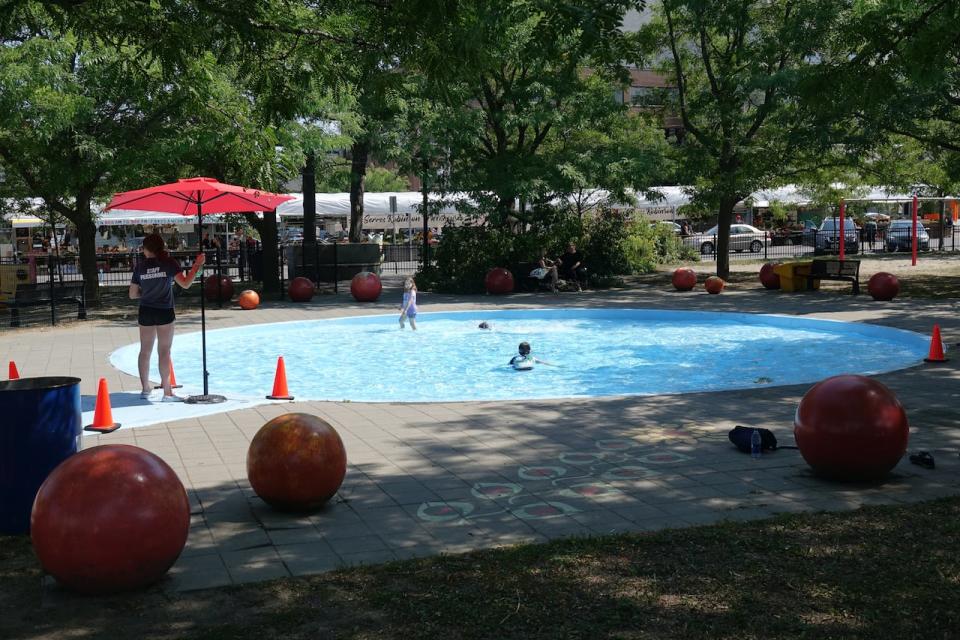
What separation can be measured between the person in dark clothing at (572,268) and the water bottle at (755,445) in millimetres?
18259

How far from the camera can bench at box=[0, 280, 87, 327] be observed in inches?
750

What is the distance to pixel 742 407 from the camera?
10.2 metres

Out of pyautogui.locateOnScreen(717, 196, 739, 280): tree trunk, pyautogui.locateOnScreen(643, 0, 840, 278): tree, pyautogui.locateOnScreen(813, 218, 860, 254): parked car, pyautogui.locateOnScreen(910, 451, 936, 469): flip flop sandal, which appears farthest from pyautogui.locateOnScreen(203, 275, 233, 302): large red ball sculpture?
pyautogui.locateOnScreen(813, 218, 860, 254): parked car

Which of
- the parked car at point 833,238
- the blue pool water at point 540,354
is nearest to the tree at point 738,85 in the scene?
the blue pool water at point 540,354

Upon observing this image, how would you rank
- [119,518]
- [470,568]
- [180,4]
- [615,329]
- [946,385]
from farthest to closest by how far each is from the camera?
[615,329], [946,385], [180,4], [470,568], [119,518]

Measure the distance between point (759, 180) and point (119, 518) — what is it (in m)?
22.8

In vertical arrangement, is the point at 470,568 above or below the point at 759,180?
below

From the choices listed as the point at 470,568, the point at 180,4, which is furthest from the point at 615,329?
the point at 470,568

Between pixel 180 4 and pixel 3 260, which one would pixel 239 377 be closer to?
pixel 180 4

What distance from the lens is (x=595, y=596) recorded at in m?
4.91

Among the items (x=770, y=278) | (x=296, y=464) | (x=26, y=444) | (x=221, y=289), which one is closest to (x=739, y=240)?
(x=770, y=278)

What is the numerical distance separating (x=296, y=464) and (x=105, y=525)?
159 centimetres

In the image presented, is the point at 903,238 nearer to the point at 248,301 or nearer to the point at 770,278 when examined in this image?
the point at 770,278

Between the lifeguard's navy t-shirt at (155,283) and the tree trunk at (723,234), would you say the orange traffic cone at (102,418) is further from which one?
the tree trunk at (723,234)
